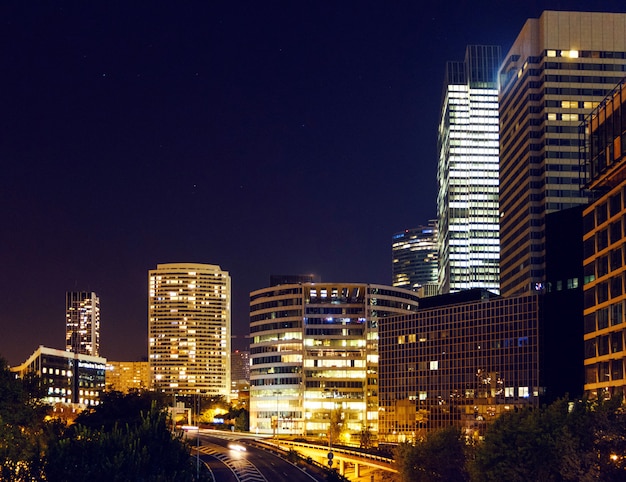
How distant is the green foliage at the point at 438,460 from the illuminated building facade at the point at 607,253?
22641 millimetres

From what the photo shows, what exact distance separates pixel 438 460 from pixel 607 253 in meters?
39.3

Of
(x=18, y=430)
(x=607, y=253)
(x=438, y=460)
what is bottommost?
(x=438, y=460)

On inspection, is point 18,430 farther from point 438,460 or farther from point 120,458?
point 438,460

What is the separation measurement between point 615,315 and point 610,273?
527 cm

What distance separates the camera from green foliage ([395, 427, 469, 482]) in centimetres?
14600

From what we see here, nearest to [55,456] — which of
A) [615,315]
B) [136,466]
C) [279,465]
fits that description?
[136,466]

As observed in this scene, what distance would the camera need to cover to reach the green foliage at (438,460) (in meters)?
146

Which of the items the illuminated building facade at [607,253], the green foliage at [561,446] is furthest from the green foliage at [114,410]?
the green foliage at [561,446]

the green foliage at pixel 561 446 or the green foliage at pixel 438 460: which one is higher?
the green foliage at pixel 561 446

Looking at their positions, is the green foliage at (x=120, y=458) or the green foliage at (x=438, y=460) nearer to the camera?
the green foliage at (x=120, y=458)

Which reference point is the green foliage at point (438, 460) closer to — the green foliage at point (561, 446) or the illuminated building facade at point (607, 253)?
the illuminated building facade at point (607, 253)

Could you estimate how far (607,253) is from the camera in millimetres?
128500

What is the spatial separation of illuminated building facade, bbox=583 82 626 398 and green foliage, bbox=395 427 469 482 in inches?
891

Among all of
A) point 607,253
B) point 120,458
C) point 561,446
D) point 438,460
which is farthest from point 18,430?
point 607,253
